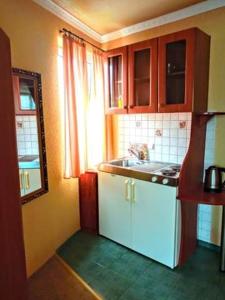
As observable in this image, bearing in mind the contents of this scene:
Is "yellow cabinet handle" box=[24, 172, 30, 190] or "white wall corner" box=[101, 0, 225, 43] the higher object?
"white wall corner" box=[101, 0, 225, 43]

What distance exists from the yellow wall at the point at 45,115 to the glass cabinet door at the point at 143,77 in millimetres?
799

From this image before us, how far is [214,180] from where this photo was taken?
2.15 m

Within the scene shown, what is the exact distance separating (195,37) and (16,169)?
1833 mm

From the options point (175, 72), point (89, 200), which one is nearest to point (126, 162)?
point (89, 200)

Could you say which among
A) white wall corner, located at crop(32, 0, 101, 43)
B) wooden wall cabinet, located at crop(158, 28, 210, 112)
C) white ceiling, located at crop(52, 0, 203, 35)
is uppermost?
white ceiling, located at crop(52, 0, 203, 35)

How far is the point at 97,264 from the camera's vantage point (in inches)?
86.7

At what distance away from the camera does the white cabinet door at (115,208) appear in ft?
7.81

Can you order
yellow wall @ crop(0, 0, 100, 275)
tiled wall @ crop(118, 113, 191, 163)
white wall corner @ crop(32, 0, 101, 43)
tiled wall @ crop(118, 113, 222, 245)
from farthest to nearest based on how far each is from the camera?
tiled wall @ crop(118, 113, 191, 163) → tiled wall @ crop(118, 113, 222, 245) → white wall corner @ crop(32, 0, 101, 43) → yellow wall @ crop(0, 0, 100, 275)

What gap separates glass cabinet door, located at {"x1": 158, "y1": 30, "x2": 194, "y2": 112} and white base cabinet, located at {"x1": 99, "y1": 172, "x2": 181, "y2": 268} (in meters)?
0.81

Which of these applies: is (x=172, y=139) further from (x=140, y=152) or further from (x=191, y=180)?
(x=191, y=180)

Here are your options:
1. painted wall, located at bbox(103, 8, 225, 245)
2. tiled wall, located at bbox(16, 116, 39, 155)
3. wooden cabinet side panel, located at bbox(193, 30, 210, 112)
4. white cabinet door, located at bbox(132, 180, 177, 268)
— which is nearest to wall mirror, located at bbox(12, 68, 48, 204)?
tiled wall, located at bbox(16, 116, 39, 155)

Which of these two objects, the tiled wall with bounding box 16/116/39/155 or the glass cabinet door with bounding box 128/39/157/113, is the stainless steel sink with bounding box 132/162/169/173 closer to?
the glass cabinet door with bounding box 128/39/157/113

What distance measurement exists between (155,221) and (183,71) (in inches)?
57.6

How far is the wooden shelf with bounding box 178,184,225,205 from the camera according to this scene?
1.89m
